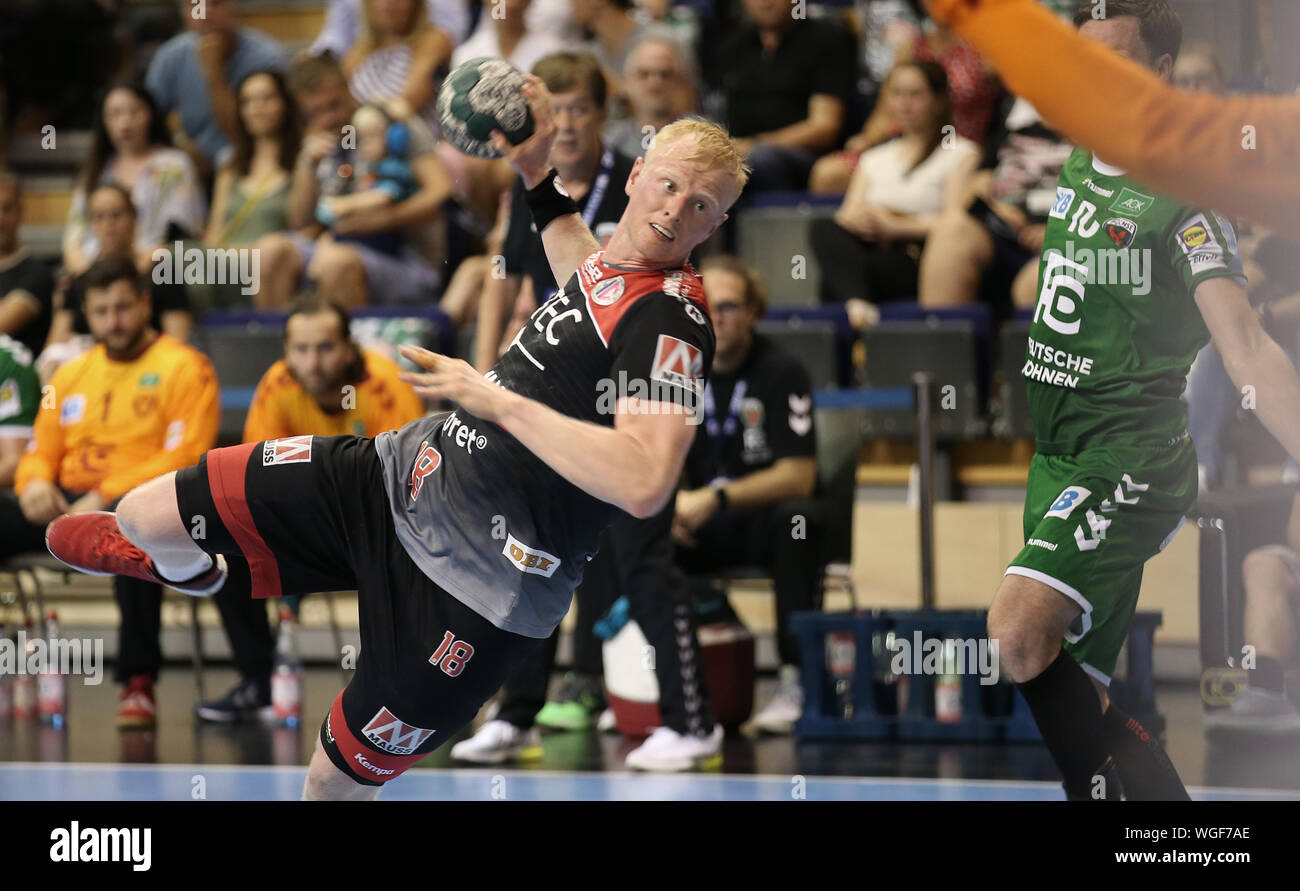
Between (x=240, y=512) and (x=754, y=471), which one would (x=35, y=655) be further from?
(x=240, y=512)

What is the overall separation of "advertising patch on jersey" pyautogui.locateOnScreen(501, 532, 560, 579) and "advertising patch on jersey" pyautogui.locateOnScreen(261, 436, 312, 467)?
46 cm

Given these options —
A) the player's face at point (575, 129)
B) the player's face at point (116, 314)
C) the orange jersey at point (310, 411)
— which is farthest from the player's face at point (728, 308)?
the player's face at point (116, 314)

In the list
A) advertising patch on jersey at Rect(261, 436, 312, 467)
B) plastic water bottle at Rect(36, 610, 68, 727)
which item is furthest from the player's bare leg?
plastic water bottle at Rect(36, 610, 68, 727)

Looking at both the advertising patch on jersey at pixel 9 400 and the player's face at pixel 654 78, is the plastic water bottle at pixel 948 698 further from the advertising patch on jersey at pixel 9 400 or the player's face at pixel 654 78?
the advertising patch on jersey at pixel 9 400

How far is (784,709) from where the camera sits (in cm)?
559

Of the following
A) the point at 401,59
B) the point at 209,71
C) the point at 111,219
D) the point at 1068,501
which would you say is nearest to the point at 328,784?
the point at 1068,501

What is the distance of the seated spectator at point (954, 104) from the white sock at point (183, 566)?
15.7ft

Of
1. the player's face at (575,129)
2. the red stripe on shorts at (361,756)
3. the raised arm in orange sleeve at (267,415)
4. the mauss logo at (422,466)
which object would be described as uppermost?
the player's face at (575,129)

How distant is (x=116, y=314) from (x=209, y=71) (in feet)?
9.24

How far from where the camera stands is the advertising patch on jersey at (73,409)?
6.03 m

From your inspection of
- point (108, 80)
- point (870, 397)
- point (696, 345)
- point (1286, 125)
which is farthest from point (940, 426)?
point (108, 80)

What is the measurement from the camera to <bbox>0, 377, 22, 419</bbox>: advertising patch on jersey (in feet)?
20.8

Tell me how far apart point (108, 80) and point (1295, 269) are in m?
7.37

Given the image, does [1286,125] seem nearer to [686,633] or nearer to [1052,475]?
[1052,475]
